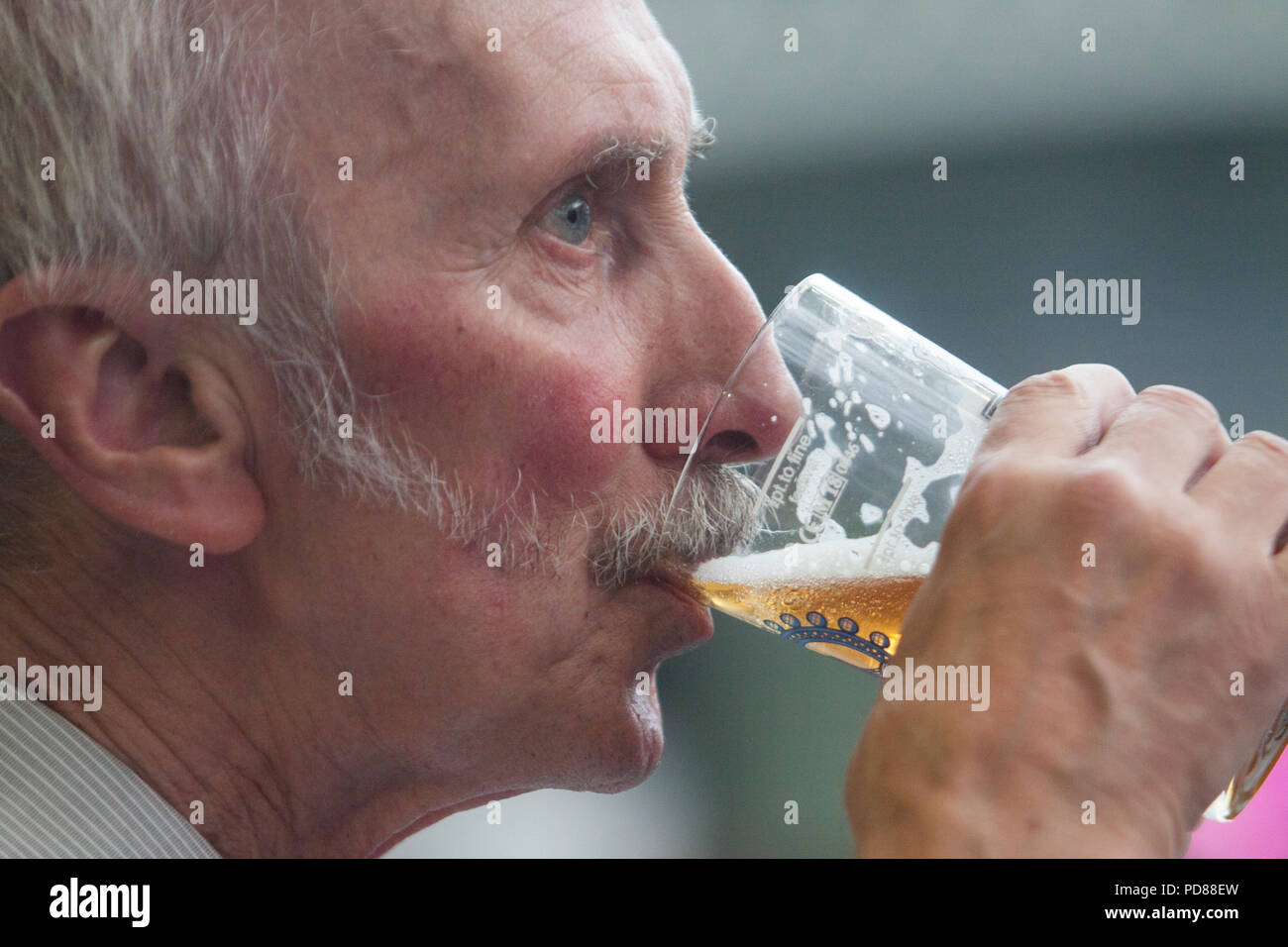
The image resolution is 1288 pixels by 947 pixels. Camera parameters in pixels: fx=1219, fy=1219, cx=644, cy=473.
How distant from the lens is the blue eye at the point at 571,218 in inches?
40.4

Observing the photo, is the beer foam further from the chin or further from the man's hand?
the chin

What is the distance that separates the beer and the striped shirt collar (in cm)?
51

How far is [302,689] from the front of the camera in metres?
1.04

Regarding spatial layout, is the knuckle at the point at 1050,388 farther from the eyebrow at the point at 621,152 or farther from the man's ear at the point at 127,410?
the man's ear at the point at 127,410

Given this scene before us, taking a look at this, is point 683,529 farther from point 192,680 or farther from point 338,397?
point 192,680

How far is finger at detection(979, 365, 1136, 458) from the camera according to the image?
815 mm

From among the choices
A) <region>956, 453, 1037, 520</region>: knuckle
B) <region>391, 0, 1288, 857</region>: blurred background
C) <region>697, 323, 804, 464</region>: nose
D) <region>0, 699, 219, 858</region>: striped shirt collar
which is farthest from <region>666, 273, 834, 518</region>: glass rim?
<region>391, 0, 1288, 857</region>: blurred background

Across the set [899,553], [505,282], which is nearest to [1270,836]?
[899,553]

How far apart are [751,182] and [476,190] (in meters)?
2.57

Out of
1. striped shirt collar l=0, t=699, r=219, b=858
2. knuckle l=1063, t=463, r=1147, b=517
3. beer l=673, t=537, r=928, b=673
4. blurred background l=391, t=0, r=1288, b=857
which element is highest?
blurred background l=391, t=0, r=1288, b=857

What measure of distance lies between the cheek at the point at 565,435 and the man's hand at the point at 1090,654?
1.00 ft

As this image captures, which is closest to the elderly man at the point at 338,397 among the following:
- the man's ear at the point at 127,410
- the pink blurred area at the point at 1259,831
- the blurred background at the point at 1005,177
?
the man's ear at the point at 127,410

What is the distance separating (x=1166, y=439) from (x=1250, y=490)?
0.20ft

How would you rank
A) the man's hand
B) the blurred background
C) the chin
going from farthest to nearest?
the blurred background
the chin
the man's hand
